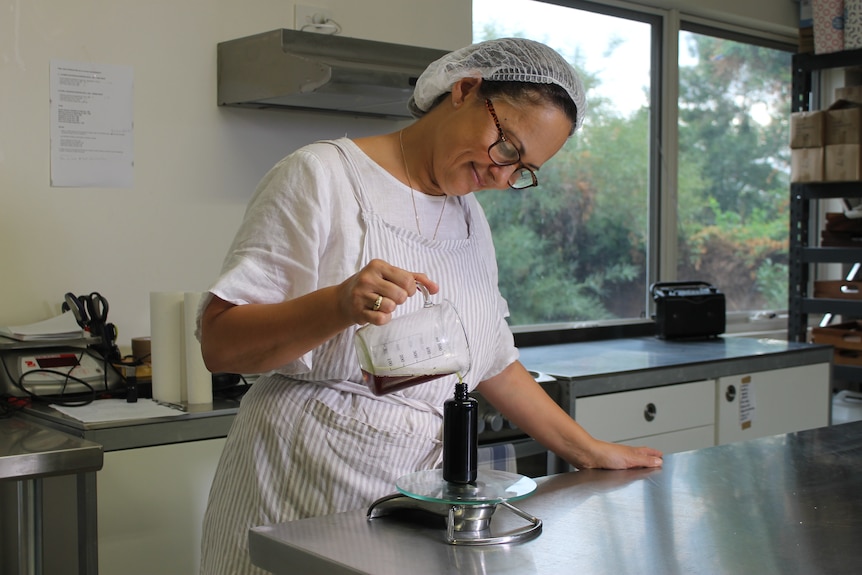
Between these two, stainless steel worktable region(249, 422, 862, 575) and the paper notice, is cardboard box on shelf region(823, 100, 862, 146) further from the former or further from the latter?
the paper notice

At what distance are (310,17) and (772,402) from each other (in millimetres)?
1858

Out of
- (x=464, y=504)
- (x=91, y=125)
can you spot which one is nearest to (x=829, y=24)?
(x=91, y=125)

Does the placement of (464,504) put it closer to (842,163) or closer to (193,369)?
(193,369)

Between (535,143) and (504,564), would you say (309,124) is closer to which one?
(535,143)

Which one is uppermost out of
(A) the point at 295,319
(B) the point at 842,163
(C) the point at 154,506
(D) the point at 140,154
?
(B) the point at 842,163

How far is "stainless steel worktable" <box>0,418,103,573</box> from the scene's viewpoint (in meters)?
1.71

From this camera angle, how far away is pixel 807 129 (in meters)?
3.73

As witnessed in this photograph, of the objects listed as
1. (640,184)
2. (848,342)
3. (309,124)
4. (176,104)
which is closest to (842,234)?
(848,342)

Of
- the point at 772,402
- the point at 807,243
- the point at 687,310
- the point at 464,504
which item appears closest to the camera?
the point at 464,504

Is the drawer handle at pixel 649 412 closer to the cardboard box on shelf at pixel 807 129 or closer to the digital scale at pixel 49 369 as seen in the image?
the digital scale at pixel 49 369

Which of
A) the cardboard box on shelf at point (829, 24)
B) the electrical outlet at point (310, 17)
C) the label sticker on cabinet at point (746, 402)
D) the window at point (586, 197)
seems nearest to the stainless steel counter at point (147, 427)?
the electrical outlet at point (310, 17)

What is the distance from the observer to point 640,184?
12.6 feet

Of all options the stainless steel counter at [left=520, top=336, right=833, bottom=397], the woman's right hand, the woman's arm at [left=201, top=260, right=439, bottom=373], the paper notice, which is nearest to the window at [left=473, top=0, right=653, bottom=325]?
the stainless steel counter at [left=520, top=336, right=833, bottom=397]

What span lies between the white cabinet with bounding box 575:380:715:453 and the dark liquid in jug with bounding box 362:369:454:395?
4.54ft
